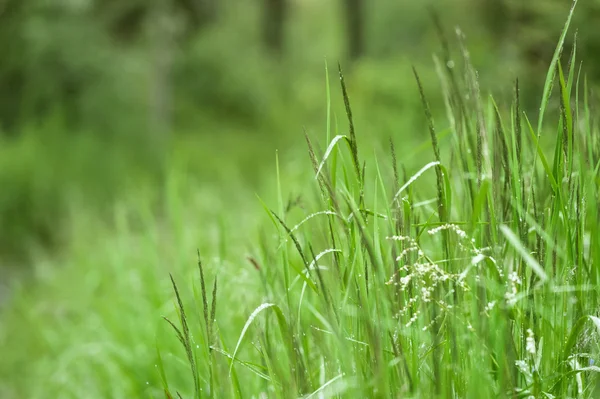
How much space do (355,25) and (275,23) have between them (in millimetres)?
3739

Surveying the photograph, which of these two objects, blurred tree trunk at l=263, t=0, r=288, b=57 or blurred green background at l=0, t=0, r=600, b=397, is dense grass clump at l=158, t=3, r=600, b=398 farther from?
blurred tree trunk at l=263, t=0, r=288, b=57

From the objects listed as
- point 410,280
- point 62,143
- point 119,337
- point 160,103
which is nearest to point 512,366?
point 410,280

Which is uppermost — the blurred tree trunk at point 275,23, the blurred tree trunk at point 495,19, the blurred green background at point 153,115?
the blurred tree trunk at point 275,23

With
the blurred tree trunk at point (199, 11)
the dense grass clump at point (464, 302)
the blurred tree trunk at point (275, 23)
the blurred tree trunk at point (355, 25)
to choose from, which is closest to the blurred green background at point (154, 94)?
the blurred tree trunk at point (199, 11)

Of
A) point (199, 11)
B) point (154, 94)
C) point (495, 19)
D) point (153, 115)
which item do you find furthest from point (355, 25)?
point (495, 19)

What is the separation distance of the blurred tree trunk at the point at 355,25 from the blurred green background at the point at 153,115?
4.10 ft

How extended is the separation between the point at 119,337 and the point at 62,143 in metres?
4.55

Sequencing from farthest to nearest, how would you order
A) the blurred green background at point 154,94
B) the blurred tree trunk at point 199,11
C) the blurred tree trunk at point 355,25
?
1. the blurred tree trunk at point 199,11
2. the blurred tree trunk at point 355,25
3. the blurred green background at point 154,94

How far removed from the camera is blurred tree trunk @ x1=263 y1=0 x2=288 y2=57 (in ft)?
51.2

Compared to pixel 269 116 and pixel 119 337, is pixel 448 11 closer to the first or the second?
pixel 269 116

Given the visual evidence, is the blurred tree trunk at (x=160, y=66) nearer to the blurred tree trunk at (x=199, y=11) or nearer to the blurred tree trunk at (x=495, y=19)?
the blurred tree trunk at (x=495, y=19)

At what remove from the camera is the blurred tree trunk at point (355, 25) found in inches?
483

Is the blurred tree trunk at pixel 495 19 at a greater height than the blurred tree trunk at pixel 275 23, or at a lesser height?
lesser

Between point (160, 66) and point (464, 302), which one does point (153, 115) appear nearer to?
point (160, 66)
